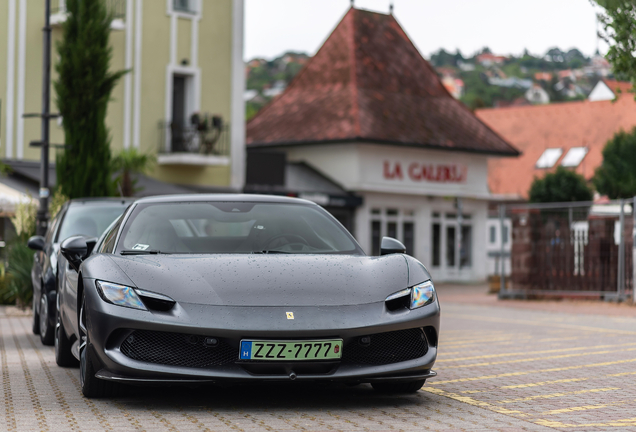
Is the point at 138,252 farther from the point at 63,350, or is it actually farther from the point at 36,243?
the point at 36,243

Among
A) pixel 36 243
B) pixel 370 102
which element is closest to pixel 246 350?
pixel 36 243

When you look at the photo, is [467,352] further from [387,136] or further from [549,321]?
[387,136]

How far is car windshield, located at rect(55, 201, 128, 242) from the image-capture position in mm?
12016

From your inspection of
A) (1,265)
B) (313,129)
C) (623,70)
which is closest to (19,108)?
(1,265)

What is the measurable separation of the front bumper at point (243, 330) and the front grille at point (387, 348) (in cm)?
4

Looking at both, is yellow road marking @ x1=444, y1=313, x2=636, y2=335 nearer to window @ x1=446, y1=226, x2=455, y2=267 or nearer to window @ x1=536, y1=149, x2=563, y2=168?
window @ x1=446, y1=226, x2=455, y2=267

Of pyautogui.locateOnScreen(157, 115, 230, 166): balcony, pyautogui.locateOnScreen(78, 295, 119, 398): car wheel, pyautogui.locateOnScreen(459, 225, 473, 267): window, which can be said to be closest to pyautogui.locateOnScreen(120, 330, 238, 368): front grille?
pyautogui.locateOnScreen(78, 295, 119, 398): car wheel

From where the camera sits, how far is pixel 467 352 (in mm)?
11320

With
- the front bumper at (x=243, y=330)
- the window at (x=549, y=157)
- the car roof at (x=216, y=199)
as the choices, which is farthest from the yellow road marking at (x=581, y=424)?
the window at (x=549, y=157)

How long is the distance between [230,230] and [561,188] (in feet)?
119

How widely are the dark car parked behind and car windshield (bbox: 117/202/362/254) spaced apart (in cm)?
369

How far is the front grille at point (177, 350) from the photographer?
6520mm

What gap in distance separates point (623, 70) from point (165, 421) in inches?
577

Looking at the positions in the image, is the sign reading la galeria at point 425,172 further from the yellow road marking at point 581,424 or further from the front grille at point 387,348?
the yellow road marking at point 581,424
